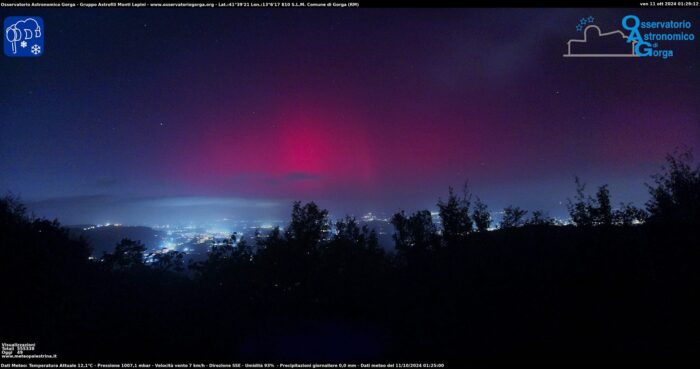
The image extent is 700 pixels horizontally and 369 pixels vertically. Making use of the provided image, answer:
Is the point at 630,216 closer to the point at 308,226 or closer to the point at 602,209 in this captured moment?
the point at 602,209

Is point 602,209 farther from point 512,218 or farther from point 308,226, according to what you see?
point 308,226

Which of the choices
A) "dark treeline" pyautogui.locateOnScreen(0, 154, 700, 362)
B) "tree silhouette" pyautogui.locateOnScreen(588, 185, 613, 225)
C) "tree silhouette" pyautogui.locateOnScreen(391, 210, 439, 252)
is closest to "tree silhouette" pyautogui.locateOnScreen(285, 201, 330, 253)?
"dark treeline" pyautogui.locateOnScreen(0, 154, 700, 362)

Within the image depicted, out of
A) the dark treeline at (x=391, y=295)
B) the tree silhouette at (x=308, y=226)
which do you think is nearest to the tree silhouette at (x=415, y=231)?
the dark treeline at (x=391, y=295)

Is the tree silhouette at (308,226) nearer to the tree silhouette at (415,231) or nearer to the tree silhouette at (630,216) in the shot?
the tree silhouette at (415,231)

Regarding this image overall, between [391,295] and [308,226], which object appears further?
[308,226]

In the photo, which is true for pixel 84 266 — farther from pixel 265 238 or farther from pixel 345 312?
pixel 345 312

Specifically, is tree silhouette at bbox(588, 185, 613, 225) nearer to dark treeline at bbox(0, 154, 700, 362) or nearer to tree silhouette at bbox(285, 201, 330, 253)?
dark treeline at bbox(0, 154, 700, 362)

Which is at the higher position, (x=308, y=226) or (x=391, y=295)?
(x=308, y=226)

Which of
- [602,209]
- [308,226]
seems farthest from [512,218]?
[308,226]

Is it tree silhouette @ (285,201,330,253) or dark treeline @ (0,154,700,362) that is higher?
tree silhouette @ (285,201,330,253)
